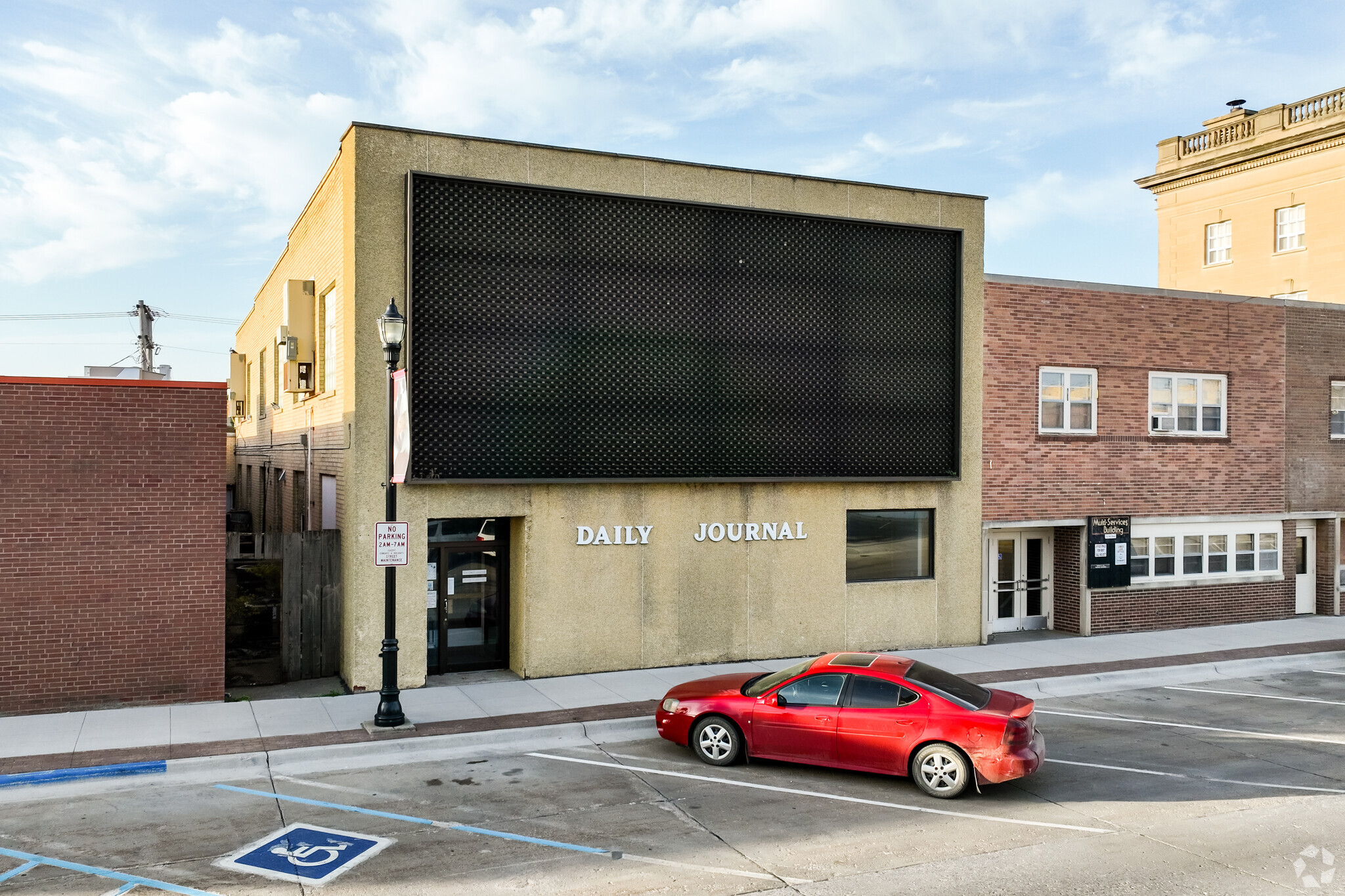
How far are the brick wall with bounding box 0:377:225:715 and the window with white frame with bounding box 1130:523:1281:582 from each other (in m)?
17.6

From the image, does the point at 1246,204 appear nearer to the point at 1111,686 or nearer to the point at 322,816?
the point at 1111,686

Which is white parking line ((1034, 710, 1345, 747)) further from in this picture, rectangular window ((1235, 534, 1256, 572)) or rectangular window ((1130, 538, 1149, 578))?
rectangular window ((1235, 534, 1256, 572))

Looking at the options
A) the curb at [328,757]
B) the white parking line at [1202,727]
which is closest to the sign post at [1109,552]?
the curb at [328,757]

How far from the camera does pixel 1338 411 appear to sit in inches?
958

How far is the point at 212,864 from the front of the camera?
9055 mm

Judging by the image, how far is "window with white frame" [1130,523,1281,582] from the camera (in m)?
21.9

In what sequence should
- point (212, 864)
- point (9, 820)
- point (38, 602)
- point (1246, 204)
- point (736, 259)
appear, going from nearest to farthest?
point (212, 864)
point (9, 820)
point (38, 602)
point (736, 259)
point (1246, 204)

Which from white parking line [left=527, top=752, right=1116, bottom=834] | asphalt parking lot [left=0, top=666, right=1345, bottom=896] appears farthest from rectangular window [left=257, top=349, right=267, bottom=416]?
white parking line [left=527, top=752, right=1116, bottom=834]

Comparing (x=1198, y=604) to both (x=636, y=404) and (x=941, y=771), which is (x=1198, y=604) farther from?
(x=941, y=771)

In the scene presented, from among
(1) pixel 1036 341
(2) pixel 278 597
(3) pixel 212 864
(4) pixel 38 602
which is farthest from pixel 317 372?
(1) pixel 1036 341

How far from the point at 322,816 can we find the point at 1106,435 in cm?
1723

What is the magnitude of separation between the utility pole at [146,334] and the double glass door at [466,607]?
104 ft

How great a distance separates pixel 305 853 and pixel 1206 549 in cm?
2006

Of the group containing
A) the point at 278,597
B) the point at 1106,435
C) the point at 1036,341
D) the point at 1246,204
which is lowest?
the point at 278,597
